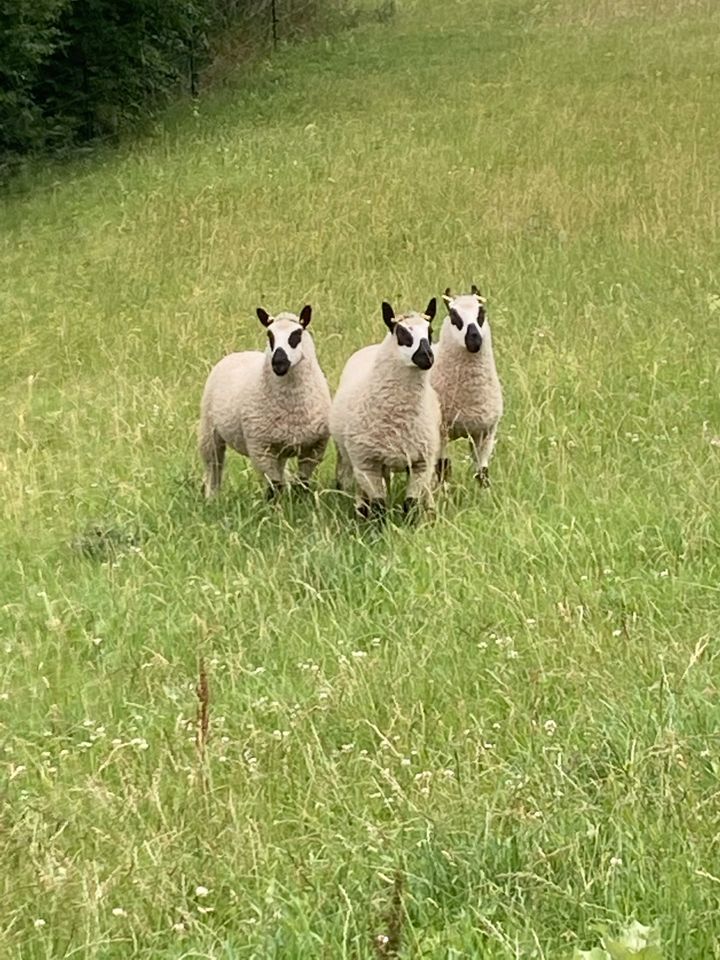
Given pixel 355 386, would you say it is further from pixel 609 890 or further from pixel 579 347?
pixel 609 890

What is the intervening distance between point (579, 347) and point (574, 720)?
5.00m

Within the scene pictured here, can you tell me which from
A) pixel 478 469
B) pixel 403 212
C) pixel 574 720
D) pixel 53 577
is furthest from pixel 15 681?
pixel 403 212

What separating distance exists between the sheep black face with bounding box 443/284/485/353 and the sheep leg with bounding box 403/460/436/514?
2.33 ft

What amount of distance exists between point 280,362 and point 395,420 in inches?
27.0

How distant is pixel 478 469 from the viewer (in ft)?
22.3

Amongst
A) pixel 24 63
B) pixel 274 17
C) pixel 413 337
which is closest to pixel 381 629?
pixel 413 337


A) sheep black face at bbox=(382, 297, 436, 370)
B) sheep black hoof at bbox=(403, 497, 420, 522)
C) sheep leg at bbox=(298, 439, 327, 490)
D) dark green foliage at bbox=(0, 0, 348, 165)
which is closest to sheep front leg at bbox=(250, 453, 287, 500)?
sheep leg at bbox=(298, 439, 327, 490)

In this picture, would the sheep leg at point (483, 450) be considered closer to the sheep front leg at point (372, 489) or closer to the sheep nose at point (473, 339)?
the sheep nose at point (473, 339)

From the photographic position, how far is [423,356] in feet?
20.3

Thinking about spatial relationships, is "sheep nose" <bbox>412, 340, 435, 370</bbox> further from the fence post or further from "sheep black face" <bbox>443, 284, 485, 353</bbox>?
the fence post

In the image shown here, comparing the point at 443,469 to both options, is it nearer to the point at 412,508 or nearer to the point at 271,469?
the point at 412,508

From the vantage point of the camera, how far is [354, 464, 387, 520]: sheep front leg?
6.41 meters

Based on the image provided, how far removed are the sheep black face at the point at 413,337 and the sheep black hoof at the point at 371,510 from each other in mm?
734

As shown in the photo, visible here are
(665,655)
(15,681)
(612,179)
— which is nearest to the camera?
A: (665,655)
